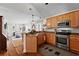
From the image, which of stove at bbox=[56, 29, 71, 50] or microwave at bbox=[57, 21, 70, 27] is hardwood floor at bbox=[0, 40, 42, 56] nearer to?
A: stove at bbox=[56, 29, 71, 50]

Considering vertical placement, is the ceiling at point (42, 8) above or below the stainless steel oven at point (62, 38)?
above

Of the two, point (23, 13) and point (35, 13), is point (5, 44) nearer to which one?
point (23, 13)

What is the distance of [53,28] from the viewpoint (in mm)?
2549

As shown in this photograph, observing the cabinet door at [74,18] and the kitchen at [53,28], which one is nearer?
the kitchen at [53,28]

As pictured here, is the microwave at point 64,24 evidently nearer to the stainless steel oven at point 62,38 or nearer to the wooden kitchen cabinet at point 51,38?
the stainless steel oven at point 62,38

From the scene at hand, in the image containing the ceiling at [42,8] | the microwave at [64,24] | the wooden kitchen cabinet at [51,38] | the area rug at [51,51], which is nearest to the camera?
the ceiling at [42,8]

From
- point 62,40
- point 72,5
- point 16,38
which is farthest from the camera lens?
point 62,40

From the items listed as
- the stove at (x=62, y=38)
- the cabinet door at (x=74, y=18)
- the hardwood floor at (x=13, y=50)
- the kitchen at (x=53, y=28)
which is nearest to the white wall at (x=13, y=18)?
the kitchen at (x=53, y=28)

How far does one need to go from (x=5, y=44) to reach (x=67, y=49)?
51.0 inches

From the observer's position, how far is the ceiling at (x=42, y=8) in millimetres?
2264

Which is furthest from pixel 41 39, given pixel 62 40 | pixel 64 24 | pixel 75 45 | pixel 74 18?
pixel 74 18

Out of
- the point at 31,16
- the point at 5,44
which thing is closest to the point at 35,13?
the point at 31,16

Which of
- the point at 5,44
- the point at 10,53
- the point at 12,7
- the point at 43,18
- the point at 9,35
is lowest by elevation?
the point at 10,53

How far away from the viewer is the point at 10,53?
236 centimetres
